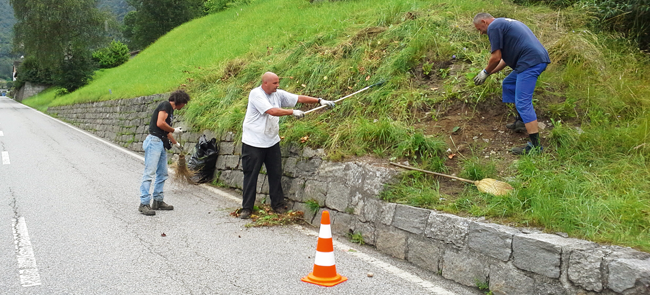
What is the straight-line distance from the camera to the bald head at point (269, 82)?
6.36 m

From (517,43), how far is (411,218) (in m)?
2.58

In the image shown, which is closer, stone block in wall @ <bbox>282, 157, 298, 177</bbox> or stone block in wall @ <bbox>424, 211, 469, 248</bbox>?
stone block in wall @ <bbox>424, 211, 469, 248</bbox>

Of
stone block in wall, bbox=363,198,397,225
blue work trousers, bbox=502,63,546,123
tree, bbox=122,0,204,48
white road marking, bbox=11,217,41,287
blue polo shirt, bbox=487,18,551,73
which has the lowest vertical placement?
white road marking, bbox=11,217,41,287

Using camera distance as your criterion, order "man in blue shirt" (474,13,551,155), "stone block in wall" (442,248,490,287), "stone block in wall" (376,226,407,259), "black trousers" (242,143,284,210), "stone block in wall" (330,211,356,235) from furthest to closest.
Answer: "black trousers" (242,143,284,210) < "stone block in wall" (330,211,356,235) < "man in blue shirt" (474,13,551,155) < "stone block in wall" (376,226,407,259) < "stone block in wall" (442,248,490,287)

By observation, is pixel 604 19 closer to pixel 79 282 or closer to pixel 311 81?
pixel 311 81

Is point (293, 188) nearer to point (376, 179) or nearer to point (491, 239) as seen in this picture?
point (376, 179)

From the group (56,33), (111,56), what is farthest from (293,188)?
(111,56)

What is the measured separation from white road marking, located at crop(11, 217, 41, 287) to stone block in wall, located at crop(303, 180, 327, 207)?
3.26 m

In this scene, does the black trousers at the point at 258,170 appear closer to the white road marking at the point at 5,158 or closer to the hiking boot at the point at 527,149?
the hiking boot at the point at 527,149

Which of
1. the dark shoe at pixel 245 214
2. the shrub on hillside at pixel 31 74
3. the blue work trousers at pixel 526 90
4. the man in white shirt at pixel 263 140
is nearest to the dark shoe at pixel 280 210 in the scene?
the man in white shirt at pixel 263 140

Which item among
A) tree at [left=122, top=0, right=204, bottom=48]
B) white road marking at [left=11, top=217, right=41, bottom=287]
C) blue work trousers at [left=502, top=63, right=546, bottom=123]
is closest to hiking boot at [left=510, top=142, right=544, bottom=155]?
blue work trousers at [left=502, top=63, right=546, bottom=123]

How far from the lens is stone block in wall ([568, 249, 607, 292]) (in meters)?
3.26

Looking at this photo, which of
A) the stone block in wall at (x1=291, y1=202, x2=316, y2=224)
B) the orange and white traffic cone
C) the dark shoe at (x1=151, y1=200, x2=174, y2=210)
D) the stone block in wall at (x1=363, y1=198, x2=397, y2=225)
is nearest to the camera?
the orange and white traffic cone

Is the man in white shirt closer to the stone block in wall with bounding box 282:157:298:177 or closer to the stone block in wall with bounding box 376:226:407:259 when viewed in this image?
the stone block in wall with bounding box 282:157:298:177
